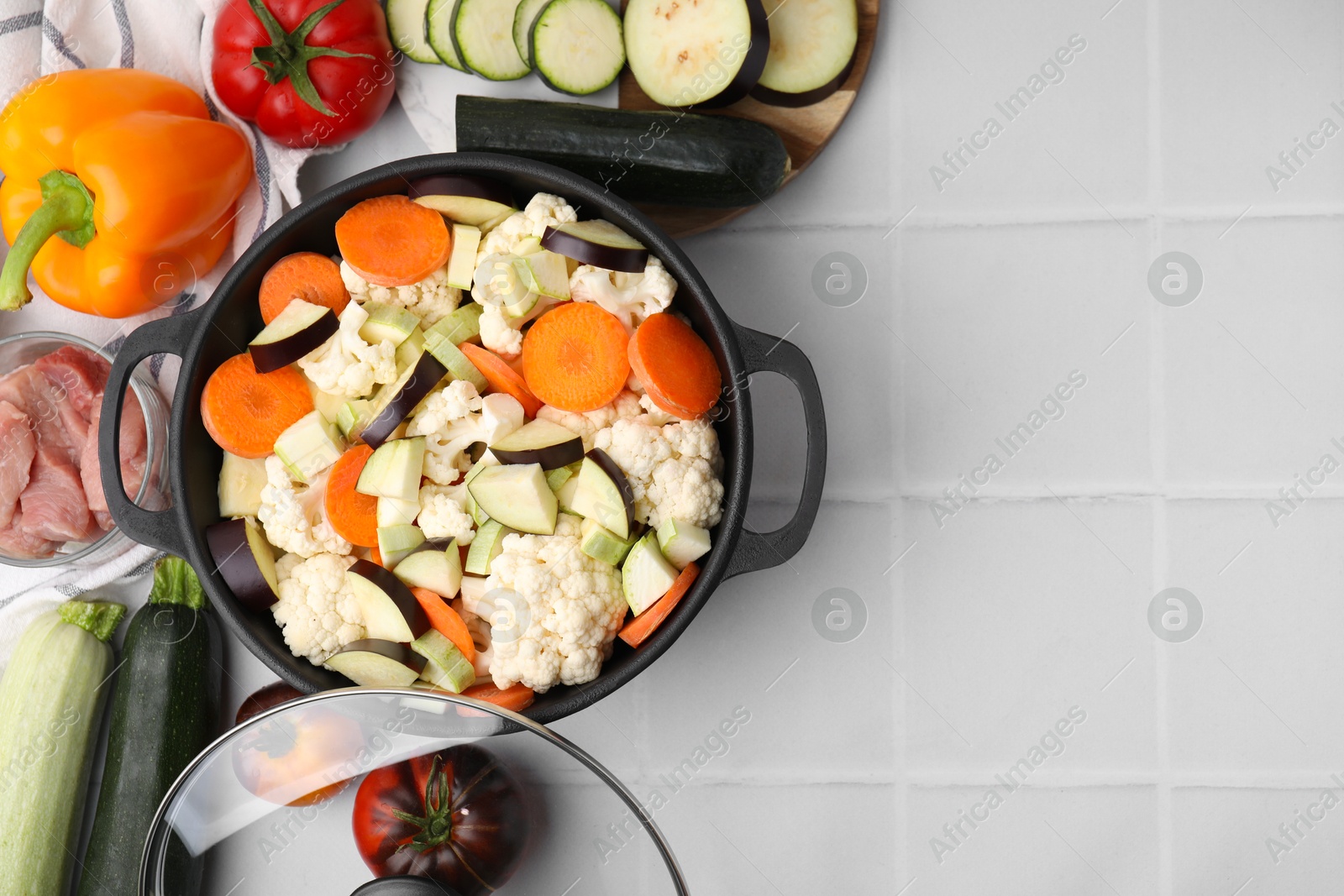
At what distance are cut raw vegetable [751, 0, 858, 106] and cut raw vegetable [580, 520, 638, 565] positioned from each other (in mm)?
589

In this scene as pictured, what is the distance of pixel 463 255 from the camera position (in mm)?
1095

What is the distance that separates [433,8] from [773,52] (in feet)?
1.42

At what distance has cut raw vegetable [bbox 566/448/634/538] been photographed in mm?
1033

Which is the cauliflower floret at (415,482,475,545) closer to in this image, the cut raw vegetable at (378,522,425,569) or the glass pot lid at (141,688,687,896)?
the cut raw vegetable at (378,522,425,569)

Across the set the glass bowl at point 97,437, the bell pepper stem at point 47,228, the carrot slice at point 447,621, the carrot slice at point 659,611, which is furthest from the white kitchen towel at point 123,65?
the carrot slice at point 659,611

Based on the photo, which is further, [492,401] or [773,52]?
[773,52]

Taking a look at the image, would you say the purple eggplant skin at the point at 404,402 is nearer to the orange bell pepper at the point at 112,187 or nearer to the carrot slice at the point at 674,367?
the carrot slice at the point at 674,367

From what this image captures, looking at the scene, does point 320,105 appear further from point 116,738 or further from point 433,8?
point 116,738

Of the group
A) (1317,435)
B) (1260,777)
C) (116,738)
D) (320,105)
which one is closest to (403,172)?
(320,105)

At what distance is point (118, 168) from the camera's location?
111 centimetres

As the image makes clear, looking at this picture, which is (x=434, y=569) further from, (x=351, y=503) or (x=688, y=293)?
(x=688, y=293)

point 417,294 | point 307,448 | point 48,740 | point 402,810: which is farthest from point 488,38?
point 48,740

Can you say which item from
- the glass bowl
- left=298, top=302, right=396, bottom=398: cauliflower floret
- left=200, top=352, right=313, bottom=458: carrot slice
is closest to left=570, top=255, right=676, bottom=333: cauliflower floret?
left=298, top=302, right=396, bottom=398: cauliflower floret

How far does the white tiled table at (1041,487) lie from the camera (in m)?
1.26
